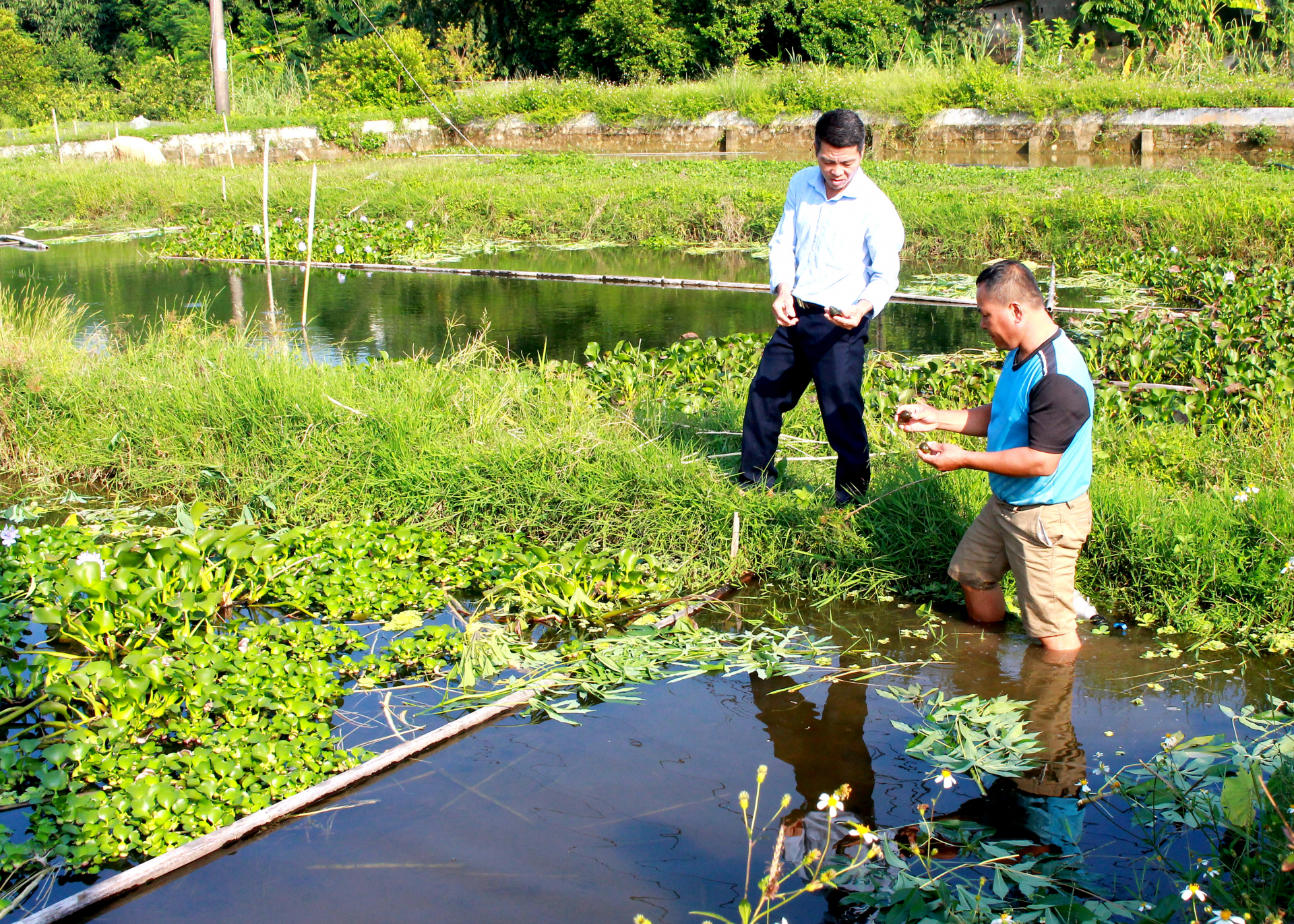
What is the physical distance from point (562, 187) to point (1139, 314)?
981 centimetres

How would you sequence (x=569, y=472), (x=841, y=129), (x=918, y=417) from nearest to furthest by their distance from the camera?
(x=918, y=417) < (x=841, y=129) < (x=569, y=472)

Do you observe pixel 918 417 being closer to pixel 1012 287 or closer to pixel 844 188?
pixel 1012 287

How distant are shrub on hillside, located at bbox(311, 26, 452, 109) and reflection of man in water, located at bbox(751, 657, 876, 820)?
25499mm

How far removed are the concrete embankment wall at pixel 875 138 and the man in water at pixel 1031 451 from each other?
53.9ft

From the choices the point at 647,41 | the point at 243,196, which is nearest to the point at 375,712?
Result: the point at 243,196

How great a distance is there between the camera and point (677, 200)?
14.5m

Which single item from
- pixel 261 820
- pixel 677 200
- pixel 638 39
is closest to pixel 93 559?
pixel 261 820

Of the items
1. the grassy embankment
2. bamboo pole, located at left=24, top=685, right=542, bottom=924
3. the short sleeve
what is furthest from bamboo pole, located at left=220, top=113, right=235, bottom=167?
the short sleeve

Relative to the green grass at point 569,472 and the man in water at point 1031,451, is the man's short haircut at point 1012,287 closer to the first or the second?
the man in water at point 1031,451

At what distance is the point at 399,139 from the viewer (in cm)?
2509

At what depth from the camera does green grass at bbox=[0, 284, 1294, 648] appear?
14.4 ft

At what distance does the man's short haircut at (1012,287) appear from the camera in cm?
345

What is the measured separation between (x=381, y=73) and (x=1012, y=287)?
2711cm

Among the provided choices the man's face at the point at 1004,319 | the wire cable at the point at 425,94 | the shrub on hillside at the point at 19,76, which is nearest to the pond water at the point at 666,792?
the man's face at the point at 1004,319
